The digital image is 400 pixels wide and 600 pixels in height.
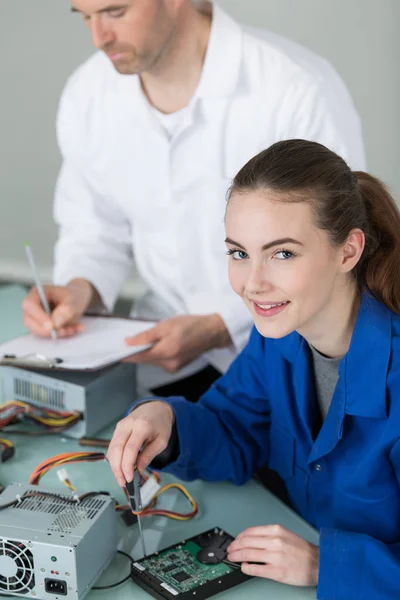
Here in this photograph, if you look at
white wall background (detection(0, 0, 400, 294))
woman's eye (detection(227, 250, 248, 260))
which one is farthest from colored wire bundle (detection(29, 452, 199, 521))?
white wall background (detection(0, 0, 400, 294))

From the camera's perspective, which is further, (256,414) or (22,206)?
(22,206)

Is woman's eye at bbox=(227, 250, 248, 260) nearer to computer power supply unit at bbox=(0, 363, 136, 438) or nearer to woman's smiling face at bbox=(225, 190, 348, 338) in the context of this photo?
woman's smiling face at bbox=(225, 190, 348, 338)

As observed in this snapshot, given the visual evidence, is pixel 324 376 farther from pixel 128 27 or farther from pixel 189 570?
pixel 128 27

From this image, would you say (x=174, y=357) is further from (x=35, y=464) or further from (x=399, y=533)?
(x=399, y=533)

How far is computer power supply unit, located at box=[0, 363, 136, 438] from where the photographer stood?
1.43 metres

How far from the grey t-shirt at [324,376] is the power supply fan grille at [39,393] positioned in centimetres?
46

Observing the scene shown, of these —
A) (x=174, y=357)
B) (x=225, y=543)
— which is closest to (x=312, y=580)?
(x=225, y=543)

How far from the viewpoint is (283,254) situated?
1.12 meters

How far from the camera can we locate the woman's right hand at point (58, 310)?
1.63m

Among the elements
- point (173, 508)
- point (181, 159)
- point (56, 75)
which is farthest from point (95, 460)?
point (56, 75)

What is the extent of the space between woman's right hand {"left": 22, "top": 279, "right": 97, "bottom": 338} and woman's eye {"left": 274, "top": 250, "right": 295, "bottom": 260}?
2.10 ft

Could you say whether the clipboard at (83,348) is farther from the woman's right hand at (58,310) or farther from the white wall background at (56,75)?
the white wall background at (56,75)

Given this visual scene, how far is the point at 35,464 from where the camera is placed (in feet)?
4.47

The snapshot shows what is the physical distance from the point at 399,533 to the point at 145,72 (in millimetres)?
1121
